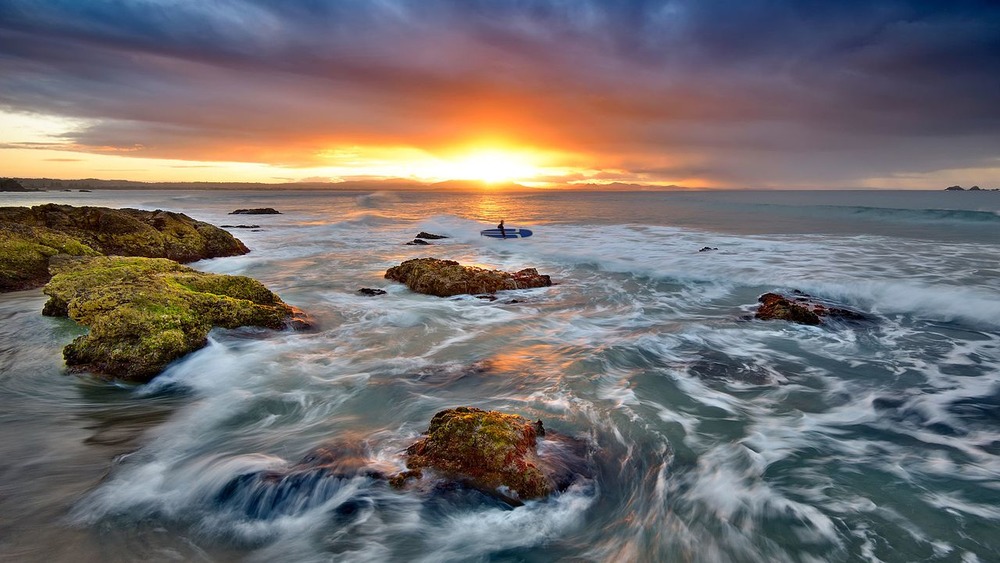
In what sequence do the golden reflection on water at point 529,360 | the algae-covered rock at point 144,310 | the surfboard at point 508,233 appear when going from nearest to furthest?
the algae-covered rock at point 144,310 < the golden reflection on water at point 529,360 < the surfboard at point 508,233

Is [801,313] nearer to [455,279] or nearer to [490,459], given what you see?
[455,279]

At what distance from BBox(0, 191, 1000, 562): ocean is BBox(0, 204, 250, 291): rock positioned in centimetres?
157

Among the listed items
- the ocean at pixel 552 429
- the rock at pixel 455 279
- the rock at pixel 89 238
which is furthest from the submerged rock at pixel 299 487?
the rock at pixel 89 238

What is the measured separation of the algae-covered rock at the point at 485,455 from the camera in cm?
386

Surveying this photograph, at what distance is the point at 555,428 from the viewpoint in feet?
17.1

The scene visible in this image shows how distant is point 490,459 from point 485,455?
0.05 metres

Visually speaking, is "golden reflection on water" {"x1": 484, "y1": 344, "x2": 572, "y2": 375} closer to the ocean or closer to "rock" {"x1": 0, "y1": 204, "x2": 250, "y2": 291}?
the ocean

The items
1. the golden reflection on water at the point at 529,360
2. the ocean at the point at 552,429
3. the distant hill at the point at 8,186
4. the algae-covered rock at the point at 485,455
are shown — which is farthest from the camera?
the distant hill at the point at 8,186

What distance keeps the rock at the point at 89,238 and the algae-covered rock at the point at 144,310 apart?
7.20 ft

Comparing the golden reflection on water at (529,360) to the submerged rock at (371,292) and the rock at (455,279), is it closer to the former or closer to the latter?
the rock at (455,279)

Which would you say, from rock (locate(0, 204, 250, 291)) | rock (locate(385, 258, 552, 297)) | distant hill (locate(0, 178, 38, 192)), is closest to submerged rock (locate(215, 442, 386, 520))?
rock (locate(385, 258, 552, 297))

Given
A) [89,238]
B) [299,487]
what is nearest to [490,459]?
[299,487]

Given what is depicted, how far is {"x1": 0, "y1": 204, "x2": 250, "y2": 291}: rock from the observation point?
12.1 m

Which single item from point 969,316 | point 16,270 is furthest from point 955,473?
point 16,270
